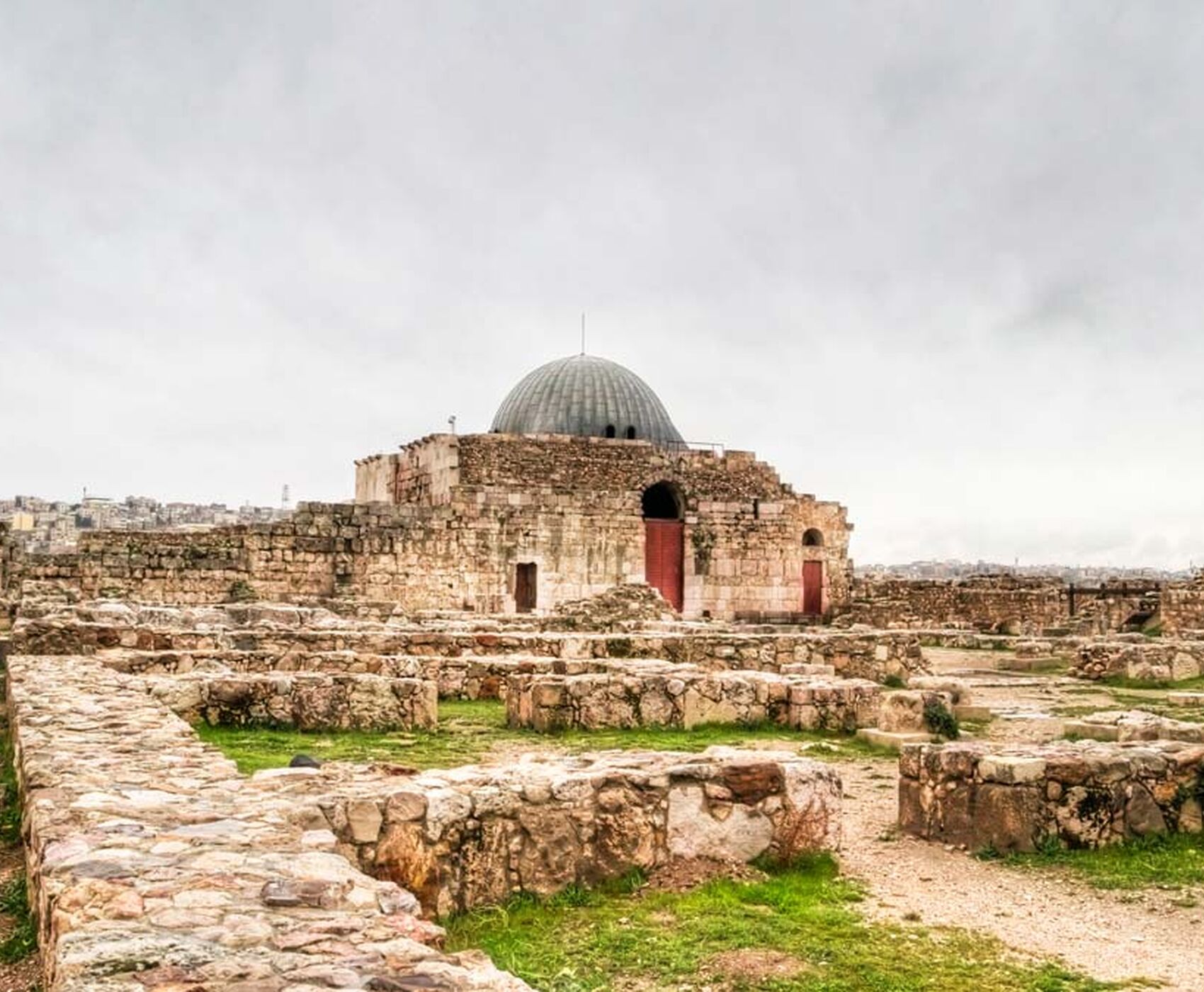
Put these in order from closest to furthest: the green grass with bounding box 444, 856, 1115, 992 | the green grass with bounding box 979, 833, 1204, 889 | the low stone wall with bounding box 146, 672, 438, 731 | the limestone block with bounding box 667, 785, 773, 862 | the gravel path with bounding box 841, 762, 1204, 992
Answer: the green grass with bounding box 444, 856, 1115, 992, the gravel path with bounding box 841, 762, 1204, 992, the limestone block with bounding box 667, 785, 773, 862, the green grass with bounding box 979, 833, 1204, 889, the low stone wall with bounding box 146, 672, 438, 731

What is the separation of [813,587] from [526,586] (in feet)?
27.8

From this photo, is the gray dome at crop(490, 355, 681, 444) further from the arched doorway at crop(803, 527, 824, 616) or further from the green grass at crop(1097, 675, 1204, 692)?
the green grass at crop(1097, 675, 1204, 692)

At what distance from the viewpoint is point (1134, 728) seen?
912cm

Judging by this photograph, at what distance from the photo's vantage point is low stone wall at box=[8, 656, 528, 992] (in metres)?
3.07

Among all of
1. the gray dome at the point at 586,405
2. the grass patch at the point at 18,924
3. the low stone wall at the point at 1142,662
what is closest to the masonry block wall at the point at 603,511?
the gray dome at the point at 586,405

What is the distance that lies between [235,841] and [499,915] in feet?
4.26

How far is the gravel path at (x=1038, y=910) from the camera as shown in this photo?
4914 mm

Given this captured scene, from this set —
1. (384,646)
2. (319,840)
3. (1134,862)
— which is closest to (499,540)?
(384,646)

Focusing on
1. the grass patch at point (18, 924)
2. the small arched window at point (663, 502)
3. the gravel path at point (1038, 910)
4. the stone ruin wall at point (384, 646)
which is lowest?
the gravel path at point (1038, 910)

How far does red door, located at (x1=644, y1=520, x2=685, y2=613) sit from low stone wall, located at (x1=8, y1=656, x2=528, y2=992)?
22.8m

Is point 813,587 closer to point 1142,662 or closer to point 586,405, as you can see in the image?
point 586,405

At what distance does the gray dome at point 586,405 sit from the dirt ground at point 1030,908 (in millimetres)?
27409

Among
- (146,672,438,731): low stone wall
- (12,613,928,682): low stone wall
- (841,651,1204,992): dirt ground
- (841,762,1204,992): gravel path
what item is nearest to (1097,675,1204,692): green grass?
(12,613,928,682): low stone wall

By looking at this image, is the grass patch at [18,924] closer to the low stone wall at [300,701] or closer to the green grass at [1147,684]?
the low stone wall at [300,701]
